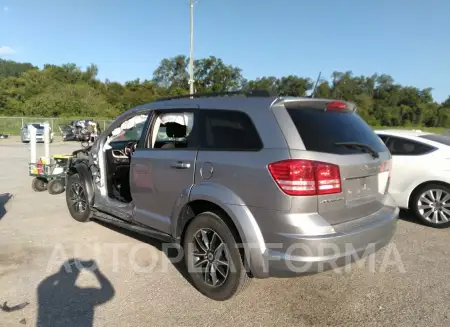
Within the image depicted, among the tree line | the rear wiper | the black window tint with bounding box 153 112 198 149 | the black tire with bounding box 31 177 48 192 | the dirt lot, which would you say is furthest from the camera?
the tree line

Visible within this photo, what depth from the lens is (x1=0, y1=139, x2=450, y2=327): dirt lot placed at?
3010mm

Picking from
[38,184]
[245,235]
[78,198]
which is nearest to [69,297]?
[245,235]

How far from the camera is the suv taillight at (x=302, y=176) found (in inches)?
108

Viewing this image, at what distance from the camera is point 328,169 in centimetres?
282

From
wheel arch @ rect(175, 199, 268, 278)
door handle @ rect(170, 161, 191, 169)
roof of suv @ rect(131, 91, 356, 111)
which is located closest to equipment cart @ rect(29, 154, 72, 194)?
roof of suv @ rect(131, 91, 356, 111)

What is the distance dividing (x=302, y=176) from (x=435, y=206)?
397cm

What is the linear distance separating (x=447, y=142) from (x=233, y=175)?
4.51 m

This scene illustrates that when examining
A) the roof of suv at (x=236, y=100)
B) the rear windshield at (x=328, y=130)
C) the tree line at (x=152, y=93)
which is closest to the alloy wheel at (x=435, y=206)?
the rear windshield at (x=328, y=130)

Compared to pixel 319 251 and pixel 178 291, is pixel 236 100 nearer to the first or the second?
pixel 319 251

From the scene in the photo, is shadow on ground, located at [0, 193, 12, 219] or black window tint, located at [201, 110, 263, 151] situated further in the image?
shadow on ground, located at [0, 193, 12, 219]

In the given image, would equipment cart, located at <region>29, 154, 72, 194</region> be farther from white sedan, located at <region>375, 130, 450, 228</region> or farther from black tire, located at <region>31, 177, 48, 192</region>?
white sedan, located at <region>375, 130, 450, 228</region>

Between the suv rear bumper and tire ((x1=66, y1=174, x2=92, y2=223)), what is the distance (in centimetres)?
338

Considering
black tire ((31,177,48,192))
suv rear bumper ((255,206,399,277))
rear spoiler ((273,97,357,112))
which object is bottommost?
black tire ((31,177,48,192))

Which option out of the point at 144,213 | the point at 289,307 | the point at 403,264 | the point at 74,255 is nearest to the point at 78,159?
the point at 74,255
